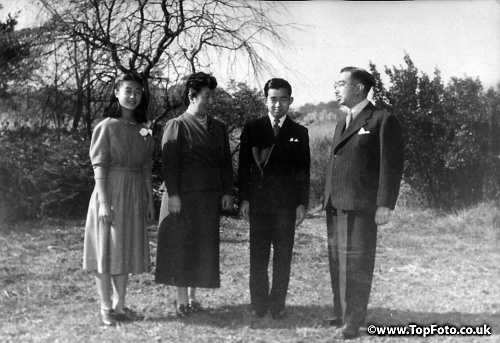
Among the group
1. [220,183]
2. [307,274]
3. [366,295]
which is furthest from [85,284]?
[366,295]

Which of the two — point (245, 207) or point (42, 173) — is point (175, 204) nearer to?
point (245, 207)

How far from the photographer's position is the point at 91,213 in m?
3.26

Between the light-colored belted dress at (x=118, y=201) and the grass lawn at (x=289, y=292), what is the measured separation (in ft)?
1.35

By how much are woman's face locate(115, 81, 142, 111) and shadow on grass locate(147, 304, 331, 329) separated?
142cm

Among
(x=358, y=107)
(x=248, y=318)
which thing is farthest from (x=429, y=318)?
(x=358, y=107)

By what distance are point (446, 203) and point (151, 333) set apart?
354 cm

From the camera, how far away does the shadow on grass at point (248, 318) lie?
3312mm

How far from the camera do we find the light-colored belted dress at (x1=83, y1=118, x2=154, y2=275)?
10.5 feet

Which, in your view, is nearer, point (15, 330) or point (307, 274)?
point (15, 330)

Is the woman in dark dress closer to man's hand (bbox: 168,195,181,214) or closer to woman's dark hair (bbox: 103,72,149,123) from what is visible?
man's hand (bbox: 168,195,181,214)

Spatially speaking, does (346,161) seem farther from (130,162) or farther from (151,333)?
(151,333)

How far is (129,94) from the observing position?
3256 millimetres

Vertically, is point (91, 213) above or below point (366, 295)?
above

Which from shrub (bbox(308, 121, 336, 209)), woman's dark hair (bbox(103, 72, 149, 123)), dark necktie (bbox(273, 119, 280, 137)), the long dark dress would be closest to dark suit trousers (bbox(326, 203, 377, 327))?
dark necktie (bbox(273, 119, 280, 137))
